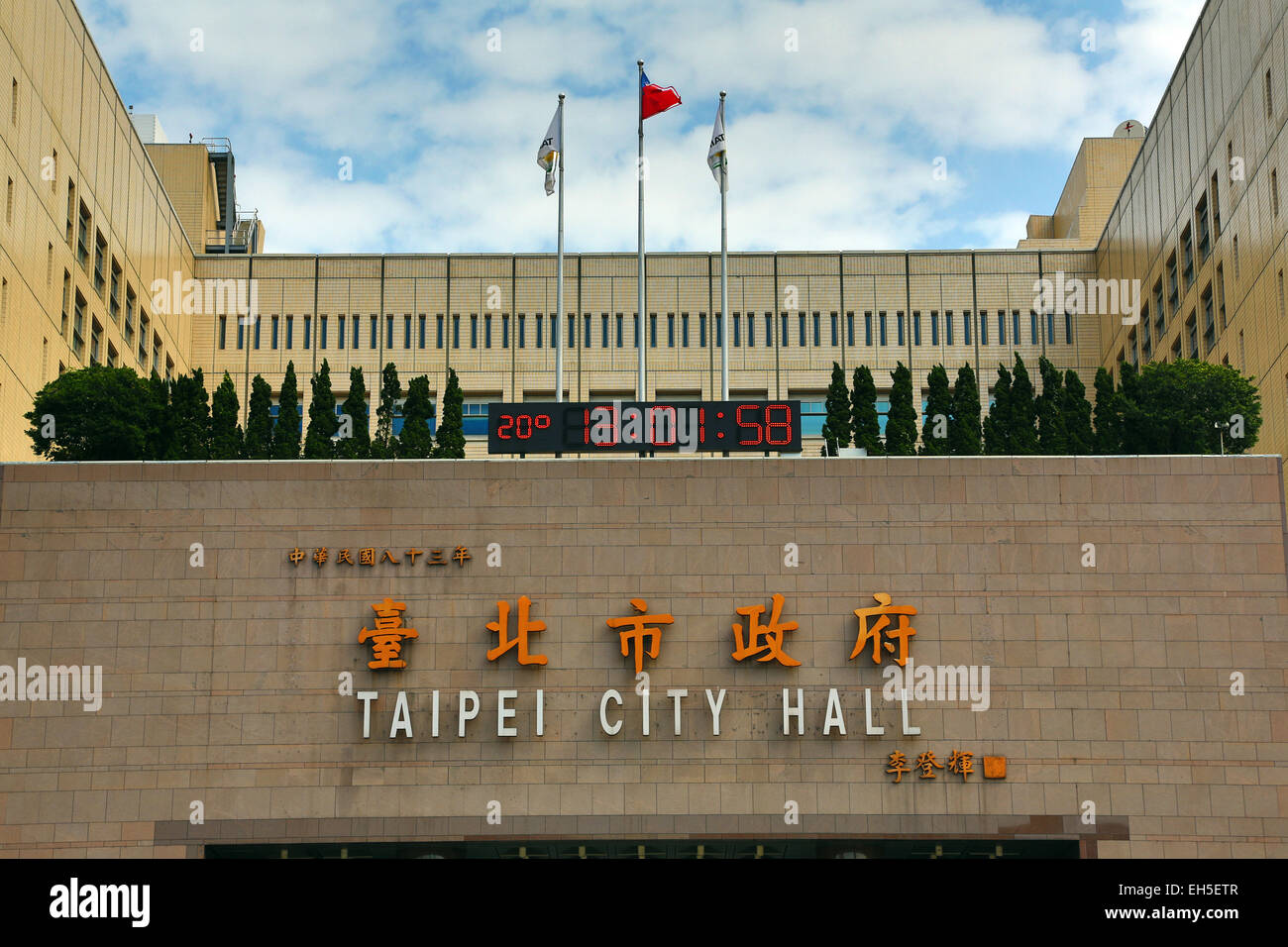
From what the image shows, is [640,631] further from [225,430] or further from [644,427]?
[225,430]

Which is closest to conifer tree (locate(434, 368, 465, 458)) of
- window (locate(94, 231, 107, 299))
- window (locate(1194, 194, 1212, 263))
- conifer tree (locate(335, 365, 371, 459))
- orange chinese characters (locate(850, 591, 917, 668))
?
conifer tree (locate(335, 365, 371, 459))

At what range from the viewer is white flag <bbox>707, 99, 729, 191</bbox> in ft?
110

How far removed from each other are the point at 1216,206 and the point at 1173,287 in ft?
13.7

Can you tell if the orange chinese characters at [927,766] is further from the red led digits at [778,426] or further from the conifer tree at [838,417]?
the conifer tree at [838,417]

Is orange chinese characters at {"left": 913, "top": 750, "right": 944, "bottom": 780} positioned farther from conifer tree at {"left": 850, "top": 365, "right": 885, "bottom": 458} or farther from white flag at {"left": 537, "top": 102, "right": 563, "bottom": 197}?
white flag at {"left": 537, "top": 102, "right": 563, "bottom": 197}

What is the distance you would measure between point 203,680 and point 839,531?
40.0 feet

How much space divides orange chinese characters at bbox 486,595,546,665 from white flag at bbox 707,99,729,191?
11.0m

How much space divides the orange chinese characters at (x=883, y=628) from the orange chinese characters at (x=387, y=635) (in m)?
8.28

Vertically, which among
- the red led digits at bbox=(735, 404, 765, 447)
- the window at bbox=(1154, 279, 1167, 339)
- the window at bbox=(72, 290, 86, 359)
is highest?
the window at bbox=(1154, 279, 1167, 339)

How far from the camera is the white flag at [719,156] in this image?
1323 inches

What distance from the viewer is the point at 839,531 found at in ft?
95.2

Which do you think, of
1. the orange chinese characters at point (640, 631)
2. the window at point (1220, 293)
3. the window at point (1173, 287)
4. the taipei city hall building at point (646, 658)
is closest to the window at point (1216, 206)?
the window at point (1220, 293)

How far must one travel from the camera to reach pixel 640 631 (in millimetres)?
28422
